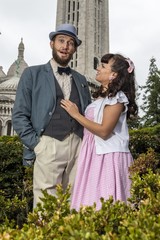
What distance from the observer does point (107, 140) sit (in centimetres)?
296

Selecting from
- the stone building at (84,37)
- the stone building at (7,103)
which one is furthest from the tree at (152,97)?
the stone building at (7,103)

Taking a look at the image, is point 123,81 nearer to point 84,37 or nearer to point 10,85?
point 84,37

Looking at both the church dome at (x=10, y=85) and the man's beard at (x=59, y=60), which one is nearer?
the man's beard at (x=59, y=60)

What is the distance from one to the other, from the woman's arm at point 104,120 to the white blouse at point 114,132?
0.19 feet

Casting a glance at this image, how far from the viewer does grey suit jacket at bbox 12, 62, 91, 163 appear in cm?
304

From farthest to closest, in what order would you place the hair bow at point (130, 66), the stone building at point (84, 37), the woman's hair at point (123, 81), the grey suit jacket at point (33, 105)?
the stone building at point (84, 37) → the hair bow at point (130, 66) → the woman's hair at point (123, 81) → the grey suit jacket at point (33, 105)

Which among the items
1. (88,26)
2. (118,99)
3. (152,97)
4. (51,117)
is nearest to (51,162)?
(51,117)

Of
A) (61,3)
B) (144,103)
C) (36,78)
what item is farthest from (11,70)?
(36,78)

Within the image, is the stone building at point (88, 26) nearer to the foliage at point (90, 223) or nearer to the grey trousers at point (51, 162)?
the grey trousers at point (51, 162)

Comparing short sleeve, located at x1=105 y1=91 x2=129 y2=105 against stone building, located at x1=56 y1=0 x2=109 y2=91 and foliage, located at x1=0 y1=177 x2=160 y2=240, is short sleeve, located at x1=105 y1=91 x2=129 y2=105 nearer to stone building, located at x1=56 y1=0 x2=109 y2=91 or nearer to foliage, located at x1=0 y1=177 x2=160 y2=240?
foliage, located at x1=0 y1=177 x2=160 y2=240

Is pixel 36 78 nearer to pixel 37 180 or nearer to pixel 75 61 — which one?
pixel 37 180

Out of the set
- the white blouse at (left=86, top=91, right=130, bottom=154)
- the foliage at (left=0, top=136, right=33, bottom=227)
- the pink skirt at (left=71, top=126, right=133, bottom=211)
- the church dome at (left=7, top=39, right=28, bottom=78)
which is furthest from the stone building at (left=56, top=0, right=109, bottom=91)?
the pink skirt at (left=71, top=126, right=133, bottom=211)

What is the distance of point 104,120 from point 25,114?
0.77 metres

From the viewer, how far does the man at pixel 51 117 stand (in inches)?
118
